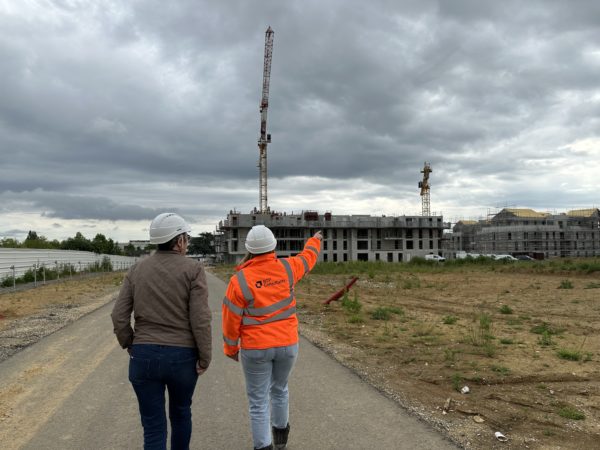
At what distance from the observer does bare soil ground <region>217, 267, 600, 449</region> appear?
4.88 metres

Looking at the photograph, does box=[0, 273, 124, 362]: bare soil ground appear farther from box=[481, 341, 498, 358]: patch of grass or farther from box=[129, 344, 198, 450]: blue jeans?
box=[481, 341, 498, 358]: patch of grass

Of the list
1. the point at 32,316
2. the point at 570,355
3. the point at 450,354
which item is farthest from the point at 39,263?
the point at 570,355

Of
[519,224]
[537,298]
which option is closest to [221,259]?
[519,224]

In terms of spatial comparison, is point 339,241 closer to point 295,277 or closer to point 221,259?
point 221,259

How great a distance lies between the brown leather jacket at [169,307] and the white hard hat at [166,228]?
140mm

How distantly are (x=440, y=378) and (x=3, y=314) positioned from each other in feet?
45.7

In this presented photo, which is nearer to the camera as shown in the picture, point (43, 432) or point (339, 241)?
point (43, 432)

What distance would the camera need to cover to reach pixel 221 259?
418ft

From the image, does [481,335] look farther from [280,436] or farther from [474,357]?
[280,436]

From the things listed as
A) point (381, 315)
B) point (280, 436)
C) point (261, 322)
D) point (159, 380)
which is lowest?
point (381, 315)

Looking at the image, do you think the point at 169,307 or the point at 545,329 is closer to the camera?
the point at 169,307

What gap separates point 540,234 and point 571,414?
110 m

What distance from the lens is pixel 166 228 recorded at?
3.31 m

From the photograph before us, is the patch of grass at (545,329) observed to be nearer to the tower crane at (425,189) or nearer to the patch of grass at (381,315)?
the patch of grass at (381,315)
